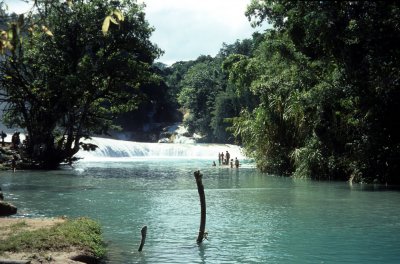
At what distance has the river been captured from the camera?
1223 cm

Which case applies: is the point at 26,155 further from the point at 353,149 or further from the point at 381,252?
the point at 381,252

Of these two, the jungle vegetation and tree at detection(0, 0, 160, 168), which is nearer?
the jungle vegetation

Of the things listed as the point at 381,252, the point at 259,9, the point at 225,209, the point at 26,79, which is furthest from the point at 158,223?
the point at 26,79

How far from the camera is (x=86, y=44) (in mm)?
39250

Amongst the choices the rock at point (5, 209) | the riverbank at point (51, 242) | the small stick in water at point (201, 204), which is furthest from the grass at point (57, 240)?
the rock at point (5, 209)

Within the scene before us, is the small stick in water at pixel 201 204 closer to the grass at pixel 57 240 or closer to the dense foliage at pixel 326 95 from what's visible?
the grass at pixel 57 240

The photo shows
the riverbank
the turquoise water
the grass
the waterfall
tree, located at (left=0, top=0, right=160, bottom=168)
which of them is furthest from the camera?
the waterfall

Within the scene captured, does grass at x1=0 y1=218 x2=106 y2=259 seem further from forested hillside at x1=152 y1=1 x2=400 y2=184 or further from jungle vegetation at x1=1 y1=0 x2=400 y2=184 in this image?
forested hillside at x1=152 y1=1 x2=400 y2=184

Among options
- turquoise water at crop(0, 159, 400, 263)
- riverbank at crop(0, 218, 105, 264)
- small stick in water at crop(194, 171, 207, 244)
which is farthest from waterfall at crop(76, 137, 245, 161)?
riverbank at crop(0, 218, 105, 264)

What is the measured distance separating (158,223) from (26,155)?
2646cm

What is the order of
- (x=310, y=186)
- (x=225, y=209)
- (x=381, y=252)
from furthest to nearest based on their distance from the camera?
(x=310, y=186) < (x=225, y=209) < (x=381, y=252)

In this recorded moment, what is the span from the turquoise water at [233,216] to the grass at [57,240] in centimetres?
59

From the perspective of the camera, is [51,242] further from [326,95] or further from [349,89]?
[326,95]

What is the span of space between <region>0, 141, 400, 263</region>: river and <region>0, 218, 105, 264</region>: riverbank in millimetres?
712
